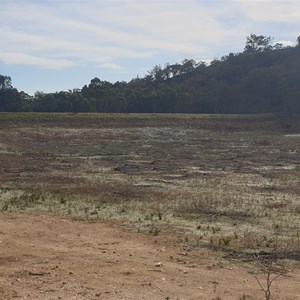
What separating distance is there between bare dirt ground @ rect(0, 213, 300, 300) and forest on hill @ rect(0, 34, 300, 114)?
7579cm

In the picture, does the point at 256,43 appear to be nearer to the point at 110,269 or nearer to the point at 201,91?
the point at 201,91

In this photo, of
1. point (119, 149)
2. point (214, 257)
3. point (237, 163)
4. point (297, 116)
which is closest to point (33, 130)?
point (119, 149)

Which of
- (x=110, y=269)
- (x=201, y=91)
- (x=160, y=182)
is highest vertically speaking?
(x=201, y=91)

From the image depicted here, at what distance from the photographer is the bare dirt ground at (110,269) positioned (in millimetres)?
10148

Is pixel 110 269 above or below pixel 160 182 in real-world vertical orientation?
below

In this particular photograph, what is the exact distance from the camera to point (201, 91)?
369 feet

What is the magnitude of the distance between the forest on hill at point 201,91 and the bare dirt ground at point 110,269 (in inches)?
2984

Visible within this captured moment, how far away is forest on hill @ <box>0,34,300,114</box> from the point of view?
92.4m

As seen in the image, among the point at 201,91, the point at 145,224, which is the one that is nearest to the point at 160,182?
the point at 145,224

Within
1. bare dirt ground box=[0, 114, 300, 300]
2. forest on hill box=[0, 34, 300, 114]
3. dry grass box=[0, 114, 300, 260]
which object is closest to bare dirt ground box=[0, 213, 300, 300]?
bare dirt ground box=[0, 114, 300, 300]

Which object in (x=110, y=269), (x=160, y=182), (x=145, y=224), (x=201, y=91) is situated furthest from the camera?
(x=201, y=91)

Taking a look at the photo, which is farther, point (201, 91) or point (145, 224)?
point (201, 91)

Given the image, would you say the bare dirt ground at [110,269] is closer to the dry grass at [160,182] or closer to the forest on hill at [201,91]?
the dry grass at [160,182]

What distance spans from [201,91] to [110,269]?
102935mm
